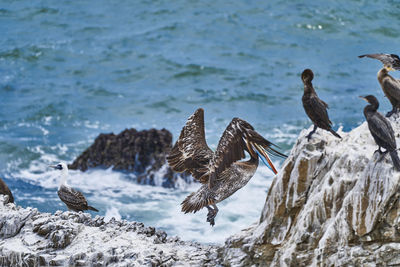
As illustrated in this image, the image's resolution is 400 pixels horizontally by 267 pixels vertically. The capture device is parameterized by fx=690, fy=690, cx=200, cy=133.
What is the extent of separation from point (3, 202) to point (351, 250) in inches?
163

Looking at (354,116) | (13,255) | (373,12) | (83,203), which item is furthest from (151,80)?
(13,255)

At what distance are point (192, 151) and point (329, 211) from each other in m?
1.54

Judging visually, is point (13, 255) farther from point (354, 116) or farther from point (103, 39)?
point (103, 39)

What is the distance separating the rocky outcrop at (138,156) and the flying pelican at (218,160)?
19.7 ft

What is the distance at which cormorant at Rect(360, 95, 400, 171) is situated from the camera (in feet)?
18.8

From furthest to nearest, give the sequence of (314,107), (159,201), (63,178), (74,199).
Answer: (159,201), (63,178), (74,199), (314,107)

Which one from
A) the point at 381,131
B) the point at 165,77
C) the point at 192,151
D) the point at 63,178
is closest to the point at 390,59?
the point at 381,131

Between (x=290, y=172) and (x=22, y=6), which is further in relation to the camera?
(x=22, y=6)

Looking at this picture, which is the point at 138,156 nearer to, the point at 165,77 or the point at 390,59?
the point at 165,77

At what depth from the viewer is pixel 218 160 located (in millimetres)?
6207

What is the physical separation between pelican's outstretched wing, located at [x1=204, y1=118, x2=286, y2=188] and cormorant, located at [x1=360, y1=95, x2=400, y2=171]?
Result: 2.66ft

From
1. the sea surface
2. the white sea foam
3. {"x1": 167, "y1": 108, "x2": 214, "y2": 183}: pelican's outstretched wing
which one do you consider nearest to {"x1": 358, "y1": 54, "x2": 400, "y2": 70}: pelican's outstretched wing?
{"x1": 167, "y1": 108, "x2": 214, "y2": 183}: pelican's outstretched wing

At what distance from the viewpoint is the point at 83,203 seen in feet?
27.1

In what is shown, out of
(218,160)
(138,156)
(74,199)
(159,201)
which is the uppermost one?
(218,160)
